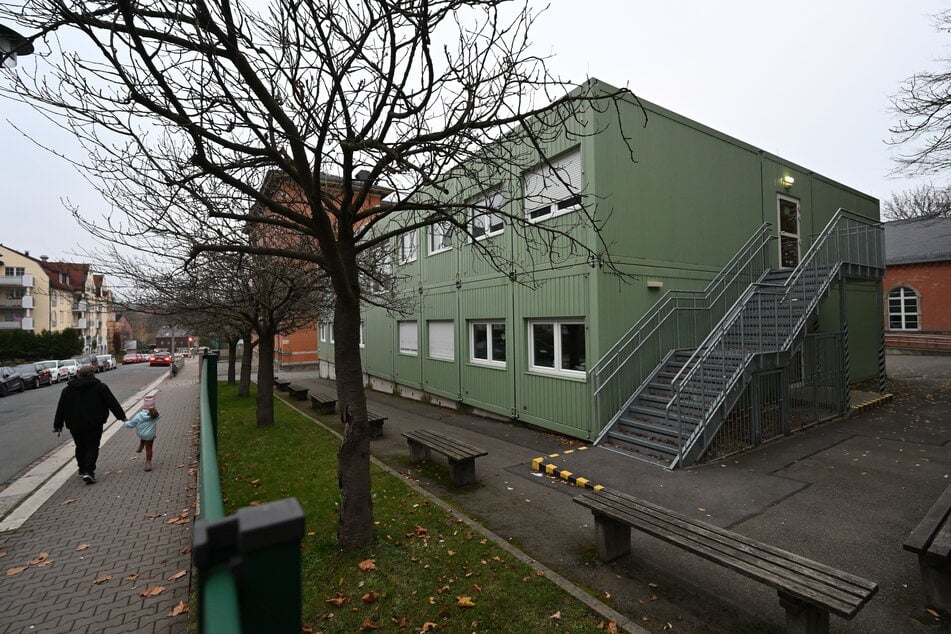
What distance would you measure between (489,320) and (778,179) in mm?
9836

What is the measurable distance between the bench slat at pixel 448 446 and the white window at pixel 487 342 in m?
4.08

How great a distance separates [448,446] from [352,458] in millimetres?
2748

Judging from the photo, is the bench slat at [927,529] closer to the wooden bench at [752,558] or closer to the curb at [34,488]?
the wooden bench at [752,558]

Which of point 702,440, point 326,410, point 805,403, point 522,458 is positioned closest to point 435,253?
point 326,410

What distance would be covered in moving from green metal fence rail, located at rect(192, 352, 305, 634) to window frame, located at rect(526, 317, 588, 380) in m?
8.28

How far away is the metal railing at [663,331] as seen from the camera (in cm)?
889

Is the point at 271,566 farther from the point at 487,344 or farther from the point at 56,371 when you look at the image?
the point at 56,371

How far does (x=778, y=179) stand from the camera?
13352 mm

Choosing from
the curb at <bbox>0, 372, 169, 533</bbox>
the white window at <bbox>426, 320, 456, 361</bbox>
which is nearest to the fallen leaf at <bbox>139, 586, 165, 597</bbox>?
the curb at <bbox>0, 372, 169, 533</bbox>

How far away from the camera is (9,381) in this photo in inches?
903

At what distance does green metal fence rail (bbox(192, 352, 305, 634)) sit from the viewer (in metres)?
0.96

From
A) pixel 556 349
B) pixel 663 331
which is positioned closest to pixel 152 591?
pixel 556 349

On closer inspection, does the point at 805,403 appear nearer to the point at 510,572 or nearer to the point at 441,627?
the point at 510,572

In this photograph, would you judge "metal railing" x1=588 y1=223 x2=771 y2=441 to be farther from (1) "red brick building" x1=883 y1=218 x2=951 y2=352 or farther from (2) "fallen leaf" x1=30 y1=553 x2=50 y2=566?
(1) "red brick building" x1=883 y1=218 x2=951 y2=352
